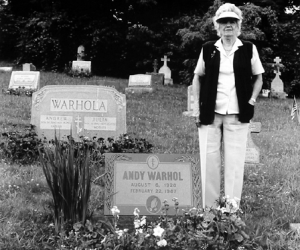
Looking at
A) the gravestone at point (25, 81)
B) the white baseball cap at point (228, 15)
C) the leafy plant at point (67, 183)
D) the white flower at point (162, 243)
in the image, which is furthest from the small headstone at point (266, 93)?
the white flower at point (162, 243)

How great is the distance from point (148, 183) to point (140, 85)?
11980 mm

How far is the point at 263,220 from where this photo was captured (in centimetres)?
466

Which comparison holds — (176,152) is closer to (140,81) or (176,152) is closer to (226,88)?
(226,88)

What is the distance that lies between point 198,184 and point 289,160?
3250mm

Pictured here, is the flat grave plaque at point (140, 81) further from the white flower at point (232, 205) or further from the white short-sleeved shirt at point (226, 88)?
the white flower at point (232, 205)

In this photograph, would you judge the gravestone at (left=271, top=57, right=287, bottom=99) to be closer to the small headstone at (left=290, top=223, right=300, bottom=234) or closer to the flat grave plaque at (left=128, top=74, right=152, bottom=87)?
the flat grave plaque at (left=128, top=74, right=152, bottom=87)

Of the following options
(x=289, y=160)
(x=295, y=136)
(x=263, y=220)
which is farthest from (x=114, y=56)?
(x=263, y=220)

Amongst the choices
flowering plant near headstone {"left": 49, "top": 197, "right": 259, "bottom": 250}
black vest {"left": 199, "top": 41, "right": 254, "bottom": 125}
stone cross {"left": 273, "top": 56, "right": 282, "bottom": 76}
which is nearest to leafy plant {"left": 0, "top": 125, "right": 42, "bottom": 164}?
flowering plant near headstone {"left": 49, "top": 197, "right": 259, "bottom": 250}

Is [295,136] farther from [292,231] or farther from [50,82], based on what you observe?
[50,82]

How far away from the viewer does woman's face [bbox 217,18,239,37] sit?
159 inches

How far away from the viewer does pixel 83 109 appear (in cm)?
761

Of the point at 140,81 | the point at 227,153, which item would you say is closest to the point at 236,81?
the point at 227,153

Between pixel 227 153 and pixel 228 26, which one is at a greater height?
pixel 228 26

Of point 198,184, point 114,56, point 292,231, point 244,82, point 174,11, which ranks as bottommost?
point 292,231
